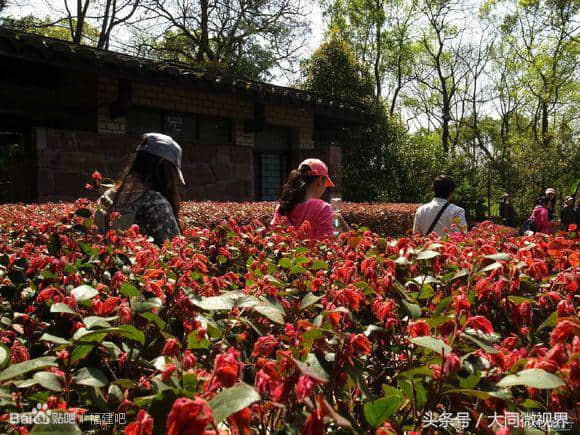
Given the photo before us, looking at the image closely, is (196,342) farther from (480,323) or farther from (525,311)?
(525,311)

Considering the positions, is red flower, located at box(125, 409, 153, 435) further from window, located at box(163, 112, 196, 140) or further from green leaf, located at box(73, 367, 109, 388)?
window, located at box(163, 112, 196, 140)

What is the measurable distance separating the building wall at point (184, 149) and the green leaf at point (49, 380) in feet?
26.2

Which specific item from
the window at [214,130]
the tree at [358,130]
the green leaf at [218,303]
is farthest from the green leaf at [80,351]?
the tree at [358,130]

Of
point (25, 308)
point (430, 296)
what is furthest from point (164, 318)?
point (430, 296)

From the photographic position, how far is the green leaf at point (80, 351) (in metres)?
1.02

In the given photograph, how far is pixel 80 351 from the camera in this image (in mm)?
1028

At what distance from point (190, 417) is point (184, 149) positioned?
992 cm

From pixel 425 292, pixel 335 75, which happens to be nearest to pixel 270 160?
pixel 335 75

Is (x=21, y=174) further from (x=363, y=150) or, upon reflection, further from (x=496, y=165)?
(x=496, y=165)

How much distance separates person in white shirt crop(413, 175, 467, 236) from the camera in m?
4.42

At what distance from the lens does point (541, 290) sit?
64.7 inches

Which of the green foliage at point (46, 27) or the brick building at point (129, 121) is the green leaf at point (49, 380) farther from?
the green foliage at point (46, 27)

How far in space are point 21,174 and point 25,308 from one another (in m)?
7.62

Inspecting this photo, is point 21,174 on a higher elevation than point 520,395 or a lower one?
higher
